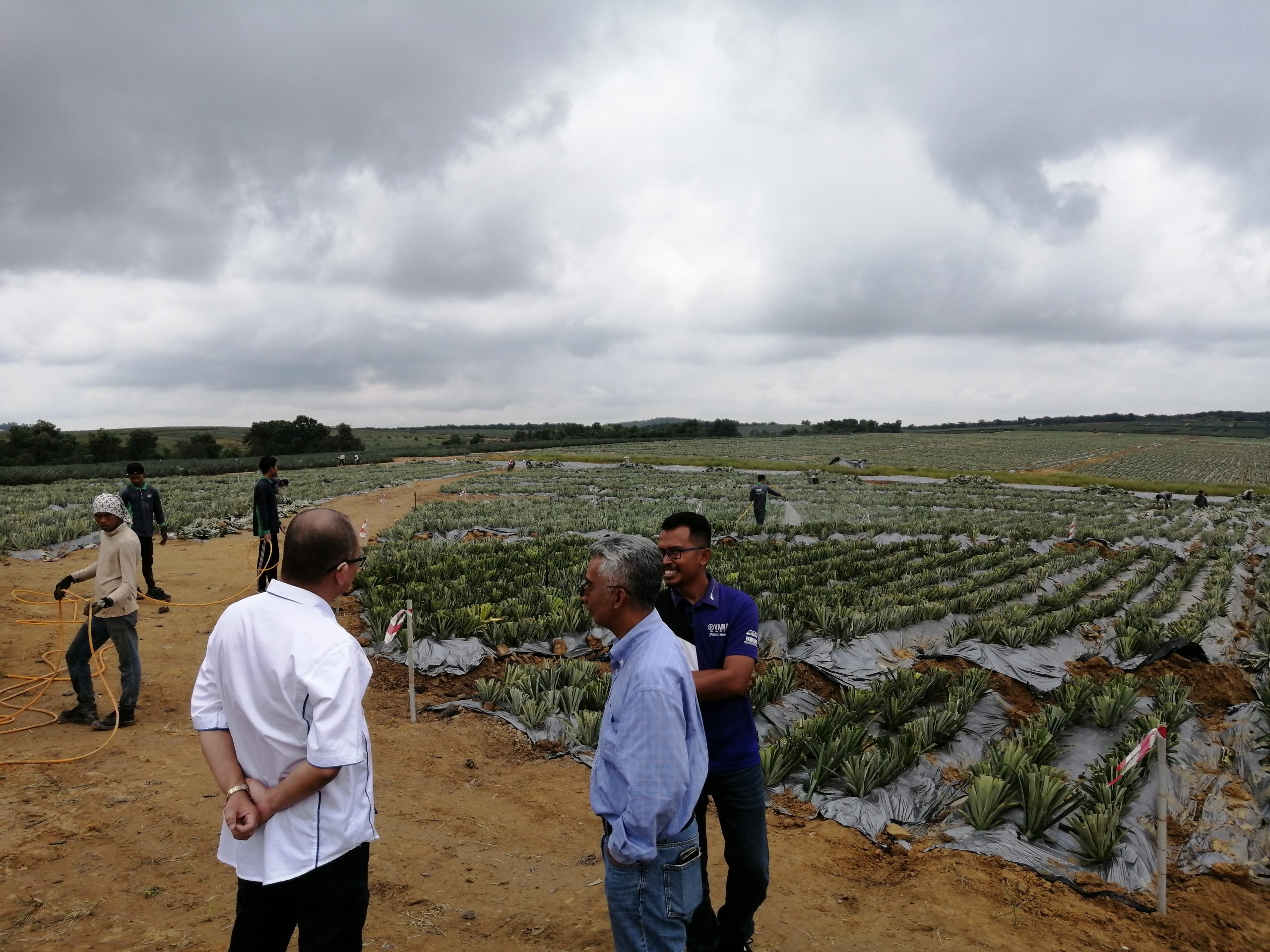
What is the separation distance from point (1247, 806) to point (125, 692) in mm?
8676

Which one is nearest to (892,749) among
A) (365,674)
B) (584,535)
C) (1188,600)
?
(365,674)

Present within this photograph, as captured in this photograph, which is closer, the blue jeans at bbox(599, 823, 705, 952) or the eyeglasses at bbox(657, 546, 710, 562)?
the blue jeans at bbox(599, 823, 705, 952)

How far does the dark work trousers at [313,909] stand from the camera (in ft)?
6.68

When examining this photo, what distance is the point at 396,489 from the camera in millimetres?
30047

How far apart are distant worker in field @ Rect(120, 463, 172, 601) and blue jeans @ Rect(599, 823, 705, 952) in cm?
964

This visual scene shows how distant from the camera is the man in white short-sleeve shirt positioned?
1954mm

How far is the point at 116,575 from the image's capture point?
554 cm

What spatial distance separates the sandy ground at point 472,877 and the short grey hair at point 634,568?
7.39 feet

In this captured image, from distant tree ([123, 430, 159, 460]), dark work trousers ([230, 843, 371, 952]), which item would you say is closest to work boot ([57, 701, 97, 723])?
dark work trousers ([230, 843, 371, 952])

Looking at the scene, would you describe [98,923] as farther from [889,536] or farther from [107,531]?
[889,536]

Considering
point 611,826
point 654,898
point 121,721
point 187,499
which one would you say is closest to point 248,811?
point 611,826

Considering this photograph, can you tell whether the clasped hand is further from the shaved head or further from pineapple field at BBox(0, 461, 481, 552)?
pineapple field at BBox(0, 461, 481, 552)

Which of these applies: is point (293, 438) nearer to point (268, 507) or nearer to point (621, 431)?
point (621, 431)

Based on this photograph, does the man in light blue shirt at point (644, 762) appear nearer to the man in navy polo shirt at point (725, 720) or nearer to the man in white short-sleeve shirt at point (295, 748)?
the man in navy polo shirt at point (725, 720)
